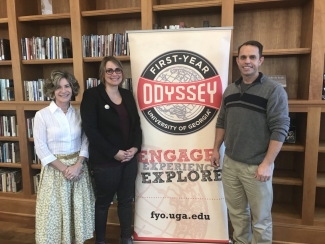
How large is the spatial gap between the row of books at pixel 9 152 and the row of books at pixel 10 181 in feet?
0.41

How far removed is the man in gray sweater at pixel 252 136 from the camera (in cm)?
169

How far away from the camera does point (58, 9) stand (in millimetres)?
2863

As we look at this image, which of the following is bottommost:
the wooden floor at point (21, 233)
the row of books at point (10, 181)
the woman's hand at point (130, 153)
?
the wooden floor at point (21, 233)

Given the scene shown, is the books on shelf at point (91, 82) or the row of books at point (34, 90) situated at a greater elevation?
the books on shelf at point (91, 82)

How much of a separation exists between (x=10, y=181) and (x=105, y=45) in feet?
5.58

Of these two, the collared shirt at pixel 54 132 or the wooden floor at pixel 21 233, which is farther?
the wooden floor at pixel 21 233

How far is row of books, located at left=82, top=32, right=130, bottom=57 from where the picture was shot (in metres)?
2.51

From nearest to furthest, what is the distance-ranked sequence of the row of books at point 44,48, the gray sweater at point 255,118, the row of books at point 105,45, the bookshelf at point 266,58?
the gray sweater at point 255,118
the bookshelf at point 266,58
the row of books at point 105,45
the row of books at point 44,48

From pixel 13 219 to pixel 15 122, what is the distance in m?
0.96

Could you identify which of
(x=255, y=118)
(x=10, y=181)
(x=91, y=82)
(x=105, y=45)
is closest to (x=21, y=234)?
(x=10, y=181)

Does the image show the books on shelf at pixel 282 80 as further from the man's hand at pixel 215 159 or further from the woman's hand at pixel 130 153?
the woman's hand at pixel 130 153

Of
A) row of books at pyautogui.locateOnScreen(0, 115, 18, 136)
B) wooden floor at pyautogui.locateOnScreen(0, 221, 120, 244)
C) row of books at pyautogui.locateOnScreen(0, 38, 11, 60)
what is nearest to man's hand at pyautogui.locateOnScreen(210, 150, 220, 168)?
wooden floor at pyautogui.locateOnScreen(0, 221, 120, 244)

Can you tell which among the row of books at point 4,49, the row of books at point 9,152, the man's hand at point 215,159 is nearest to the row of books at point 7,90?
the row of books at point 4,49

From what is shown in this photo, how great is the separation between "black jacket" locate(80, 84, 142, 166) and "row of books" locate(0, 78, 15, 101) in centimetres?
126
